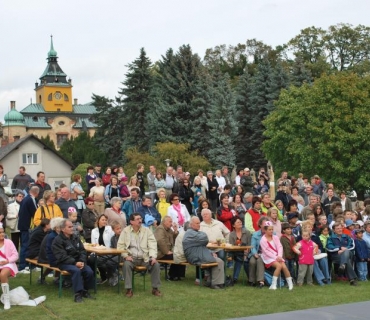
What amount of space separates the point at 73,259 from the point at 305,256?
4.80m

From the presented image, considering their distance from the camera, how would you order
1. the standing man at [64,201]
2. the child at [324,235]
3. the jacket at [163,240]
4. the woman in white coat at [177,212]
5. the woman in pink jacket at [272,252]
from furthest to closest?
the woman in white coat at [177,212], the standing man at [64,201], the child at [324,235], the jacket at [163,240], the woman in pink jacket at [272,252]

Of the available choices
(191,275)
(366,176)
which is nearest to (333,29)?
(366,176)

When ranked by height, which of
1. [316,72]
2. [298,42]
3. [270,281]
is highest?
[298,42]

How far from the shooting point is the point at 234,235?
42.4ft

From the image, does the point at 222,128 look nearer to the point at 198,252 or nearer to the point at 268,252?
the point at 268,252

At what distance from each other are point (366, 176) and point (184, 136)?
554 inches

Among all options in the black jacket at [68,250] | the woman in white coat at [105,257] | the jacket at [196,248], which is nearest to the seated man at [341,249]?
the jacket at [196,248]

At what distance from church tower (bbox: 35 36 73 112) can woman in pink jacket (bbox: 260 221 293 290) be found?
121 meters

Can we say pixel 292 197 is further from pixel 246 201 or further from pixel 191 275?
pixel 191 275

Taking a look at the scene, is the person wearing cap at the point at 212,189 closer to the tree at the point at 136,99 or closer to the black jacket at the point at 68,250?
the black jacket at the point at 68,250

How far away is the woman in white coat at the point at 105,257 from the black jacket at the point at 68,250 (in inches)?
27.1

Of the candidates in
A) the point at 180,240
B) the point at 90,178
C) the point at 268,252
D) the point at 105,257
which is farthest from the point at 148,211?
the point at 90,178

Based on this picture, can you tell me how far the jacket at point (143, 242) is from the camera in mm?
11547

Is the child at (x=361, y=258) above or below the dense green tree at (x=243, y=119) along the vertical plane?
below
